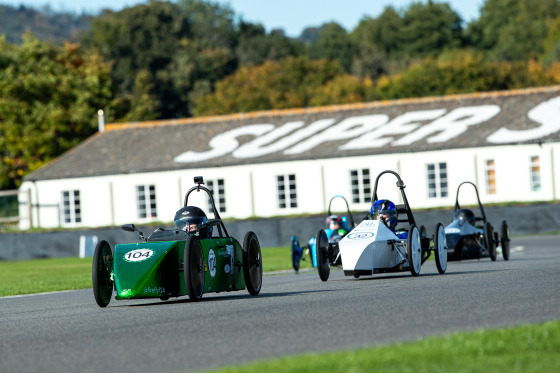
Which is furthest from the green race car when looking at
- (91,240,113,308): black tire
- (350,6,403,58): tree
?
(350,6,403,58): tree

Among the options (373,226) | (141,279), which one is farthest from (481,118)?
(141,279)

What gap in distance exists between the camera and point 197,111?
98.8 m

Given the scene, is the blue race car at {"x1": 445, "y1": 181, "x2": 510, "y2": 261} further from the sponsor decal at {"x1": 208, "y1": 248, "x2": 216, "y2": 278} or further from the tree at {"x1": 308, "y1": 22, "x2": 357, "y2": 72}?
the tree at {"x1": 308, "y1": 22, "x2": 357, "y2": 72}

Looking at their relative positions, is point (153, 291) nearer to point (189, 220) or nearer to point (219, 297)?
point (189, 220)

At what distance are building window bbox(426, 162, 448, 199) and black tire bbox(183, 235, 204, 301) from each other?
120 ft

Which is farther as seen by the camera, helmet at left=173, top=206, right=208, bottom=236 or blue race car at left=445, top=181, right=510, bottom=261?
blue race car at left=445, top=181, right=510, bottom=261

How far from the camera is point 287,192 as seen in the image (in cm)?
5384

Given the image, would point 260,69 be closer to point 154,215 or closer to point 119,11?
point 119,11

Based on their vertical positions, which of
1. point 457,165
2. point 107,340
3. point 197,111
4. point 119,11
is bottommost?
point 107,340

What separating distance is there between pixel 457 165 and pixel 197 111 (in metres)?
50.7

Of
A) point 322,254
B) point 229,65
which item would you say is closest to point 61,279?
point 322,254

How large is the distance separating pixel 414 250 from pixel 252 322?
24.9ft

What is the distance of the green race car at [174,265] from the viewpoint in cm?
1469

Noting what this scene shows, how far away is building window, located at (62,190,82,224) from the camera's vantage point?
188 feet
